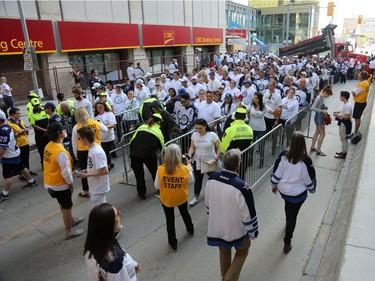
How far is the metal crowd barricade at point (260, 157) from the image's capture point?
6.04 meters

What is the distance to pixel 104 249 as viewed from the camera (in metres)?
2.26

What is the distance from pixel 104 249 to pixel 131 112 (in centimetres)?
734

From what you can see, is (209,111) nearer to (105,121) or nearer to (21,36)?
(105,121)

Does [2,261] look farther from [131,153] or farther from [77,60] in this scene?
[77,60]

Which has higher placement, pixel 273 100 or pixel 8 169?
pixel 273 100

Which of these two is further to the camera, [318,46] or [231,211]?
[318,46]

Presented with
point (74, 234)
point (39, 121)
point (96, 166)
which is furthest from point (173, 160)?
point (39, 121)

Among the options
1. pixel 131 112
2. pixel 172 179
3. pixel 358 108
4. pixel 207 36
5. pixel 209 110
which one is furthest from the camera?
pixel 207 36

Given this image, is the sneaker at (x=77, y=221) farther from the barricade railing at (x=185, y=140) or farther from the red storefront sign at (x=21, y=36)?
the red storefront sign at (x=21, y=36)

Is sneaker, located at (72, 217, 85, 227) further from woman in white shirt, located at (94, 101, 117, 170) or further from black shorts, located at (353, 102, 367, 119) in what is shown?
black shorts, located at (353, 102, 367, 119)

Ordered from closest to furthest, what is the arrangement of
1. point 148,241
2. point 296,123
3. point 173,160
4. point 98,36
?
1. point 173,160
2. point 148,241
3. point 296,123
4. point 98,36

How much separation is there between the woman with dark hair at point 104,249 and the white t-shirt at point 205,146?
10.5 ft

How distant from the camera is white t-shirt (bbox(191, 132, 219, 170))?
5.36m

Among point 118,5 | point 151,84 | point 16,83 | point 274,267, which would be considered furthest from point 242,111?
point 118,5
